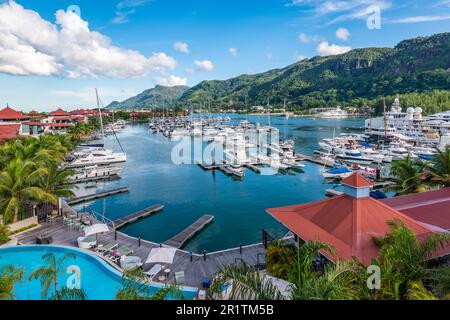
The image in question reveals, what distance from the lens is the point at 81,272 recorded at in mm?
13188

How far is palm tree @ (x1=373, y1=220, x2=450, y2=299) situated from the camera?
20.6 ft

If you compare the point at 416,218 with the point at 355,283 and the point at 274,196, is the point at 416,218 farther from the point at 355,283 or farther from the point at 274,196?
the point at 274,196

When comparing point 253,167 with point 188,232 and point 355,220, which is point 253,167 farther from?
point 355,220

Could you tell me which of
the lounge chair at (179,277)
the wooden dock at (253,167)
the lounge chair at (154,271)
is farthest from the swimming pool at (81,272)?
the wooden dock at (253,167)

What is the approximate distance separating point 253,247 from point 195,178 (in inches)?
889

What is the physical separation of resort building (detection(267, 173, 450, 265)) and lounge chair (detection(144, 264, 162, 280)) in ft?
18.7

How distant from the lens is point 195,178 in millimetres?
37469

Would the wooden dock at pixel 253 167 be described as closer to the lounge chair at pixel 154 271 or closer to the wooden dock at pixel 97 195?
the wooden dock at pixel 97 195

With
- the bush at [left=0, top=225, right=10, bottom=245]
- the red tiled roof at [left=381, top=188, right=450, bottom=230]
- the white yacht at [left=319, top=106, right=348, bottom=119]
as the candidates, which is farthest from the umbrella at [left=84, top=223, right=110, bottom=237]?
the white yacht at [left=319, top=106, right=348, bottom=119]

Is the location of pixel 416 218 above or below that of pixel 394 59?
below

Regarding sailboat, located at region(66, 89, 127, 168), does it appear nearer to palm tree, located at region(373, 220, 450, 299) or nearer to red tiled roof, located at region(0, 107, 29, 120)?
red tiled roof, located at region(0, 107, 29, 120)

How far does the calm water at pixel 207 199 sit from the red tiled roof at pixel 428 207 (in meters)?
8.68

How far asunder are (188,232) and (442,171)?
16.7 m
